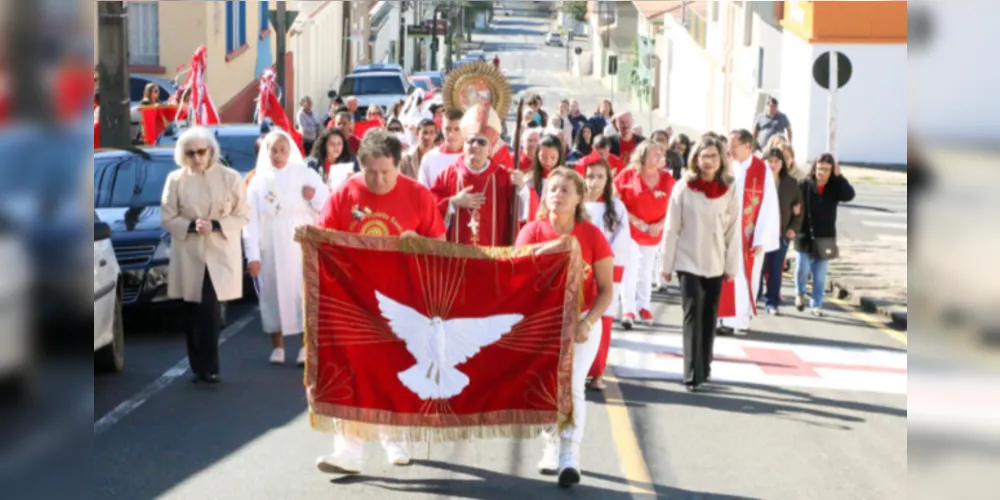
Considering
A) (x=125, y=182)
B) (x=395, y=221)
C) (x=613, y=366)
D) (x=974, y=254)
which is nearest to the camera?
(x=974, y=254)

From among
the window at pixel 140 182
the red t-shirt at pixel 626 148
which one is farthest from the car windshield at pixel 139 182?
the red t-shirt at pixel 626 148

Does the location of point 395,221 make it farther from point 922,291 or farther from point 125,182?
point 125,182

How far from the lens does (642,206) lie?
13727 millimetres

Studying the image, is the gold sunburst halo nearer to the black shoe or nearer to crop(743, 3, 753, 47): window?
the black shoe

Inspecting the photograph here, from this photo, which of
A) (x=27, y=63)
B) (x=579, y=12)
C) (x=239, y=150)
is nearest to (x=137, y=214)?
(x=239, y=150)

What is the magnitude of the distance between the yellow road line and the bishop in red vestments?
4.62 ft

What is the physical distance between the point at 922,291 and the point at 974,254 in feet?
0.46

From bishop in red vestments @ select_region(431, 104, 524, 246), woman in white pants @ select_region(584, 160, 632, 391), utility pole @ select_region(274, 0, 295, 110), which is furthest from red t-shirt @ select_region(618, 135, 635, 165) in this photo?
utility pole @ select_region(274, 0, 295, 110)

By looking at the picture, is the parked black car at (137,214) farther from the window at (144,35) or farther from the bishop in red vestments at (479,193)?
the window at (144,35)

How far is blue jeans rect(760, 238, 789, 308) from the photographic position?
14867 mm

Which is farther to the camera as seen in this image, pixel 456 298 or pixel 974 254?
pixel 456 298

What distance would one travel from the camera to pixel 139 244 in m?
12.4

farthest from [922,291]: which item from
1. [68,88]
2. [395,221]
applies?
[395,221]

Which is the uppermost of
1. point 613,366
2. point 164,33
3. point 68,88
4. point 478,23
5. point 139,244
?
point 478,23
